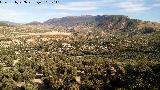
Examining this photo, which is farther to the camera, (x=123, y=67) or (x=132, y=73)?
(x=123, y=67)

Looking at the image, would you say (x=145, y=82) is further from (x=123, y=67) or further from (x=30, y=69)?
(x=30, y=69)

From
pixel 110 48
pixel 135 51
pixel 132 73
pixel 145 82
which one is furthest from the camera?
pixel 110 48

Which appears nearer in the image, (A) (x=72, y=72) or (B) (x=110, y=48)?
(A) (x=72, y=72)

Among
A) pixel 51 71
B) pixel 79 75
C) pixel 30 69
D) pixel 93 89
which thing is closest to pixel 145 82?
pixel 93 89

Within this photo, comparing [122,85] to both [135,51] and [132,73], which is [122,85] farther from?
[135,51]

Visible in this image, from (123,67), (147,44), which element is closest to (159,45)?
(147,44)

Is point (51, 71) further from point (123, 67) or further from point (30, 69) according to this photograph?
point (123, 67)

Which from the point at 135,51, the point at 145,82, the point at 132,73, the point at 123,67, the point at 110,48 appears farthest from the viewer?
the point at 110,48

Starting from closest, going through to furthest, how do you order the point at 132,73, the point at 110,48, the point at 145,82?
the point at 145,82 → the point at 132,73 → the point at 110,48

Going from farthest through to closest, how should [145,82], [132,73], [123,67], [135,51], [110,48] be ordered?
[110,48]
[135,51]
[123,67]
[132,73]
[145,82]
